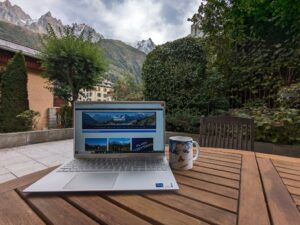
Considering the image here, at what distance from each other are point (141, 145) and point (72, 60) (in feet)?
14.0

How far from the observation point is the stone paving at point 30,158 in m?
2.46

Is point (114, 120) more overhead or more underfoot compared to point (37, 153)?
more overhead

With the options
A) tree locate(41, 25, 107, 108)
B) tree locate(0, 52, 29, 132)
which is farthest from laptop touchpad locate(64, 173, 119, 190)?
tree locate(0, 52, 29, 132)

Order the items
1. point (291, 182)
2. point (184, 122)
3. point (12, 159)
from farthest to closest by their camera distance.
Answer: point (184, 122) < point (12, 159) < point (291, 182)

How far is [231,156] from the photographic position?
3.54 ft

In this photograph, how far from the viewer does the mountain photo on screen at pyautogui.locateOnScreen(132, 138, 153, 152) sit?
896 millimetres

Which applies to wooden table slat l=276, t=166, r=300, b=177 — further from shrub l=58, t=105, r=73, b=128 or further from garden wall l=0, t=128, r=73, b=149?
shrub l=58, t=105, r=73, b=128

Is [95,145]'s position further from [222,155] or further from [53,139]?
[53,139]

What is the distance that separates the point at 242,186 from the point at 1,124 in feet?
17.0

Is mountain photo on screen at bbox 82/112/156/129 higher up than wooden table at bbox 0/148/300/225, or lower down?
higher up

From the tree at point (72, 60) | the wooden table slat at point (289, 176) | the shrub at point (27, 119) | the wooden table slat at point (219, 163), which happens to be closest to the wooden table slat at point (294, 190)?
the wooden table slat at point (289, 176)

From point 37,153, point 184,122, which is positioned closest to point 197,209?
point 37,153

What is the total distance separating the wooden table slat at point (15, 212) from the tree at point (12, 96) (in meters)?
4.56

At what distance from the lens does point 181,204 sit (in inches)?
21.5
